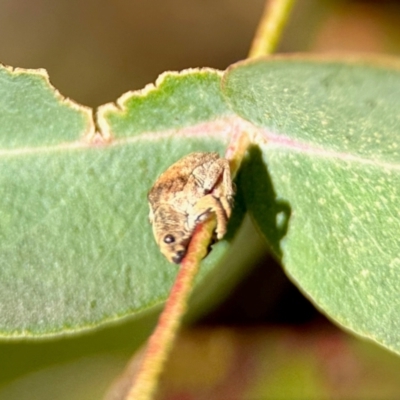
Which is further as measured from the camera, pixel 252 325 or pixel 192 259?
pixel 252 325

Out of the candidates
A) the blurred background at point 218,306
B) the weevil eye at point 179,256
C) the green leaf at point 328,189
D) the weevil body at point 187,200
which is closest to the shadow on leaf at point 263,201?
the green leaf at point 328,189

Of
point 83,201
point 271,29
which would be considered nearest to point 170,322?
point 83,201

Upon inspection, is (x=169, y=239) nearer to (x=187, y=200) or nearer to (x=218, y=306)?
(x=187, y=200)

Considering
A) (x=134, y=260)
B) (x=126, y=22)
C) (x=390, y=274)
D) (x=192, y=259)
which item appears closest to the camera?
(x=192, y=259)

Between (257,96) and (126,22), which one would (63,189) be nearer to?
(257,96)

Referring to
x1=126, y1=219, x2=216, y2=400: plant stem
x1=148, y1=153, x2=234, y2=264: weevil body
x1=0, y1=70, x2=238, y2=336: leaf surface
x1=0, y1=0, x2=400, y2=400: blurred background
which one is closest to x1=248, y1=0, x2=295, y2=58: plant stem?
x1=0, y1=70, x2=238, y2=336: leaf surface

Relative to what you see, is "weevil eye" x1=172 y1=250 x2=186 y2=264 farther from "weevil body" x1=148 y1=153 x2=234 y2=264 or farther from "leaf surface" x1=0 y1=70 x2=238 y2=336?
"leaf surface" x1=0 y1=70 x2=238 y2=336

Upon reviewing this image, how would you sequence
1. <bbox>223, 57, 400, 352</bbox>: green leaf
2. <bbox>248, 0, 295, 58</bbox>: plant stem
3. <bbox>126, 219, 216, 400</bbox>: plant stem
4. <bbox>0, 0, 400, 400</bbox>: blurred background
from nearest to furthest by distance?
<bbox>126, 219, 216, 400</bbox>: plant stem, <bbox>223, 57, 400, 352</bbox>: green leaf, <bbox>248, 0, 295, 58</bbox>: plant stem, <bbox>0, 0, 400, 400</bbox>: blurred background

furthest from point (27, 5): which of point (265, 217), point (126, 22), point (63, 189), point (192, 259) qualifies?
point (192, 259)
